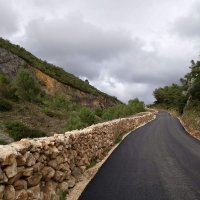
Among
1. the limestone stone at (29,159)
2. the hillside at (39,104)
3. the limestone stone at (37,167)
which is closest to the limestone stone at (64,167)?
the limestone stone at (37,167)

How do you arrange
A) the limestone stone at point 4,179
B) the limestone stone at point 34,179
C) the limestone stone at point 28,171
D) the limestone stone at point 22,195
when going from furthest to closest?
1. the limestone stone at point 34,179
2. the limestone stone at point 28,171
3. the limestone stone at point 22,195
4. the limestone stone at point 4,179

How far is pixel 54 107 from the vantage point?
176ft

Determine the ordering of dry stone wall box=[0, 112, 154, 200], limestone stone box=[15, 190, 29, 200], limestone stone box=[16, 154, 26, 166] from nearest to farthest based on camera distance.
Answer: dry stone wall box=[0, 112, 154, 200] < limestone stone box=[15, 190, 29, 200] < limestone stone box=[16, 154, 26, 166]

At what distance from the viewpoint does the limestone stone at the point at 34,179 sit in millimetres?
8723

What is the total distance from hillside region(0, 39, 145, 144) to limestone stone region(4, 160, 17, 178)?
18148 mm

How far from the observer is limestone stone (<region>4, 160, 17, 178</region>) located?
7484 mm

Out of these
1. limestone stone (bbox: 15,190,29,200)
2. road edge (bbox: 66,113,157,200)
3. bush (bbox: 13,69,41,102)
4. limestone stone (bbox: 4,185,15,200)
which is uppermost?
bush (bbox: 13,69,41,102)

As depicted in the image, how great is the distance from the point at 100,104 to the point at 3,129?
5235 centimetres

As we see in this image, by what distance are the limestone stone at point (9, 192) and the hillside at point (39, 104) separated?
1816 cm

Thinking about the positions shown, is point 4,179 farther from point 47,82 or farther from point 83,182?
point 47,82

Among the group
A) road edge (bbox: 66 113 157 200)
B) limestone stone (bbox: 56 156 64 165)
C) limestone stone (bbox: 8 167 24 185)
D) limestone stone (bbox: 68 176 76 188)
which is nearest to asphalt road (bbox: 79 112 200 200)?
road edge (bbox: 66 113 157 200)

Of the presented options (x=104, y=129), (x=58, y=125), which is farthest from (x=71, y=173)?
(x=58, y=125)

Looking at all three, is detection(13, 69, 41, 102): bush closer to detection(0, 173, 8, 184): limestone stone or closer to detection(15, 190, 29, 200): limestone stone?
detection(15, 190, 29, 200): limestone stone

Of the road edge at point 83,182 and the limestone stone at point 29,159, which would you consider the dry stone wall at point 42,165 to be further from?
the road edge at point 83,182
